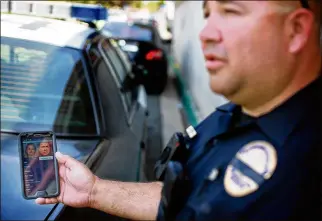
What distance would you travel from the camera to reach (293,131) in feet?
3.34

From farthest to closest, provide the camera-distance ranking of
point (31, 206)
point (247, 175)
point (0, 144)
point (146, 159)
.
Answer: point (146, 159)
point (0, 144)
point (31, 206)
point (247, 175)

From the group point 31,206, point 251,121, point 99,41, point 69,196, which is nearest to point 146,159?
point 99,41

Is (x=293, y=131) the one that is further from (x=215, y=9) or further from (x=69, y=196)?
(x=69, y=196)

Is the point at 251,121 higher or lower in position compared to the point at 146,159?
higher

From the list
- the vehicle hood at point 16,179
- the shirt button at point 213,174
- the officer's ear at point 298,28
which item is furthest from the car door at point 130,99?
the officer's ear at point 298,28

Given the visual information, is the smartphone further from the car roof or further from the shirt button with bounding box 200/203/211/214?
the car roof

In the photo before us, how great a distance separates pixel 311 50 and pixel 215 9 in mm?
222

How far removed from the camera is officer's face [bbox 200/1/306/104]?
100 centimetres

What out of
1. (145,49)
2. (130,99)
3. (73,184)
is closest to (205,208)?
(73,184)

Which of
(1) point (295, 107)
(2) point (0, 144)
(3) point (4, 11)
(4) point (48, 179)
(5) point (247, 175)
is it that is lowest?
(2) point (0, 144)

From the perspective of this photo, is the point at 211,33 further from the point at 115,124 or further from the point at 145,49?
the point at 145,49

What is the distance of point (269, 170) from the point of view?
987 millimetres

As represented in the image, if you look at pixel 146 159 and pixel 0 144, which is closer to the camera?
pixel 0 144

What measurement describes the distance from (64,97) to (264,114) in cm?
169
